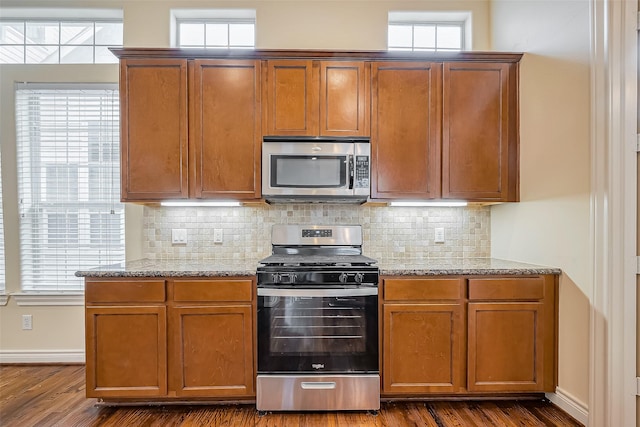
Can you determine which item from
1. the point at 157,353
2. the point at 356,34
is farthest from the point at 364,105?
the point at 157,353

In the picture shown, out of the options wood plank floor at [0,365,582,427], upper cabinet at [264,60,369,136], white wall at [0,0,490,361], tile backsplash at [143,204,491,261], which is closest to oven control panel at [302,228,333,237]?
tile backsplash at [143,204,491,261]

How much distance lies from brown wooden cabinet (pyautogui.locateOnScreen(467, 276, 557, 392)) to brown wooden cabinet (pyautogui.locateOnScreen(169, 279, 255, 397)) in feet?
4.92

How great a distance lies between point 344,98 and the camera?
Answer: 250 cm

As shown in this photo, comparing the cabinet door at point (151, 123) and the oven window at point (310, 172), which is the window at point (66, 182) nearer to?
the cabinet door at point (151, 123)

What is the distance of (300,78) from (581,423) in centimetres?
290

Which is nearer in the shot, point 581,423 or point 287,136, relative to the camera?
point 581,423

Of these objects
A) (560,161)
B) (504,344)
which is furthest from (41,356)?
(560,161)

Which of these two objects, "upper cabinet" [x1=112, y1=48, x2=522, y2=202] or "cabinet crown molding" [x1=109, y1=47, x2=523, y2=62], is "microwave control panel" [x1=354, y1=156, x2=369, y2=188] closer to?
"upper cabinet" [x1=112, y1=48, x2=522, y2=202]

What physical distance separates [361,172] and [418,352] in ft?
4.23

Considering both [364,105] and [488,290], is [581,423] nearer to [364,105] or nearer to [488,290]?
[488,290]

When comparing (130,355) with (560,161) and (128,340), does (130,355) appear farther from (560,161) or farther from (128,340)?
(560,161)

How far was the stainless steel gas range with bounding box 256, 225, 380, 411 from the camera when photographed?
7.11 feet

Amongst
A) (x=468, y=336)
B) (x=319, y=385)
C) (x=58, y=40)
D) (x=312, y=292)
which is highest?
(x=58, y=40)

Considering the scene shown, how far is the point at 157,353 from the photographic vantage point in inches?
85.8
